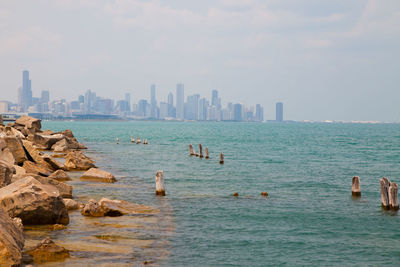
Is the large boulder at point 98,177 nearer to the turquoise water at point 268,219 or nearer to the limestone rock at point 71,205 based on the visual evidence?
the turquoise water at point 268,219

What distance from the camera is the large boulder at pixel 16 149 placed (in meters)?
28.0

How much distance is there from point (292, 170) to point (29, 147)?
2213 centimetres

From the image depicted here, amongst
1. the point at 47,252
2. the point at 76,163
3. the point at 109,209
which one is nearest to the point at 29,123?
the point at 76,163

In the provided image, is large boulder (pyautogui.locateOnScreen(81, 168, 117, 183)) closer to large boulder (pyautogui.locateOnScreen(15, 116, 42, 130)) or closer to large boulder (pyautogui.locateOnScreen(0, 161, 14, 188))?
large boulder (pyautogui.locateOnScreen(0, 161, 14, 188))

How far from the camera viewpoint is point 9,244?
11320 millimetres

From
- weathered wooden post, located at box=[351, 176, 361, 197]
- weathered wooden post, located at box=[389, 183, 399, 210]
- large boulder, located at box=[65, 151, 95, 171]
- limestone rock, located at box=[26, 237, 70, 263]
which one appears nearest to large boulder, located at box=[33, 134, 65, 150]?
large boulder, located at box=[65, 151, 95, 171]

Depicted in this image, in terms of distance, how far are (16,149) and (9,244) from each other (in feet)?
61.1

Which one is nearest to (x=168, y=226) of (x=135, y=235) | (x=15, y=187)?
(x=135, y=235)

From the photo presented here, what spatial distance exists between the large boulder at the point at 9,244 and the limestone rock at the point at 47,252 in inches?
23.7

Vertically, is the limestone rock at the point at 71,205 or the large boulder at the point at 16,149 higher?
the large boulder at the point at 16,149

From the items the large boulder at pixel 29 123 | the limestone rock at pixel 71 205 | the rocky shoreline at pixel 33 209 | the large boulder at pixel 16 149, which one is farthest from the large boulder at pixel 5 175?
the large boulder at pixel 29 123

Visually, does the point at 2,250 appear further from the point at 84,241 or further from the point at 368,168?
the point at 368,168

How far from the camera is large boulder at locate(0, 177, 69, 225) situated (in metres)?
15.4

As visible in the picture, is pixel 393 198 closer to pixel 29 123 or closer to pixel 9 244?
pixel 9 244
